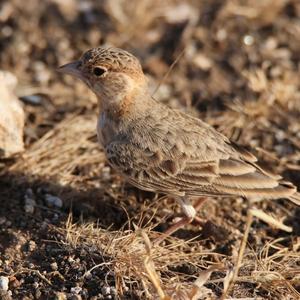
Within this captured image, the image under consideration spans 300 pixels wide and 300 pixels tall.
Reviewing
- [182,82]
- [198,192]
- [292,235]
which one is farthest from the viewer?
[182,82]

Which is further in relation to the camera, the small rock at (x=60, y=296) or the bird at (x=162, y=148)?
the bird at (x=162, y=148)

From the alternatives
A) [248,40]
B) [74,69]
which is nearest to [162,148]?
[74,69]

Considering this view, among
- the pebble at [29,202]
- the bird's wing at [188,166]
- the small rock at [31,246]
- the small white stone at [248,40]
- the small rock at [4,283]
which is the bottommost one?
the small rock at [4,283]

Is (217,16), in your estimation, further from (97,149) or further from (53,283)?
(53,283)


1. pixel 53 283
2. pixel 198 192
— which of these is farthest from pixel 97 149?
pixel 53 283

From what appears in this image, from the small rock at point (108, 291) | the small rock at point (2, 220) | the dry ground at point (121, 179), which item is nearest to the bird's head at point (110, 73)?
the dry ground at point (121, 179)

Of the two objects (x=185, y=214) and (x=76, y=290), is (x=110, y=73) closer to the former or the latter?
(x=185, y=214)

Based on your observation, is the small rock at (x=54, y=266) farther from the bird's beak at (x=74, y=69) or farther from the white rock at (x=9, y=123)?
the bird's beak at (x=74, y=69)
